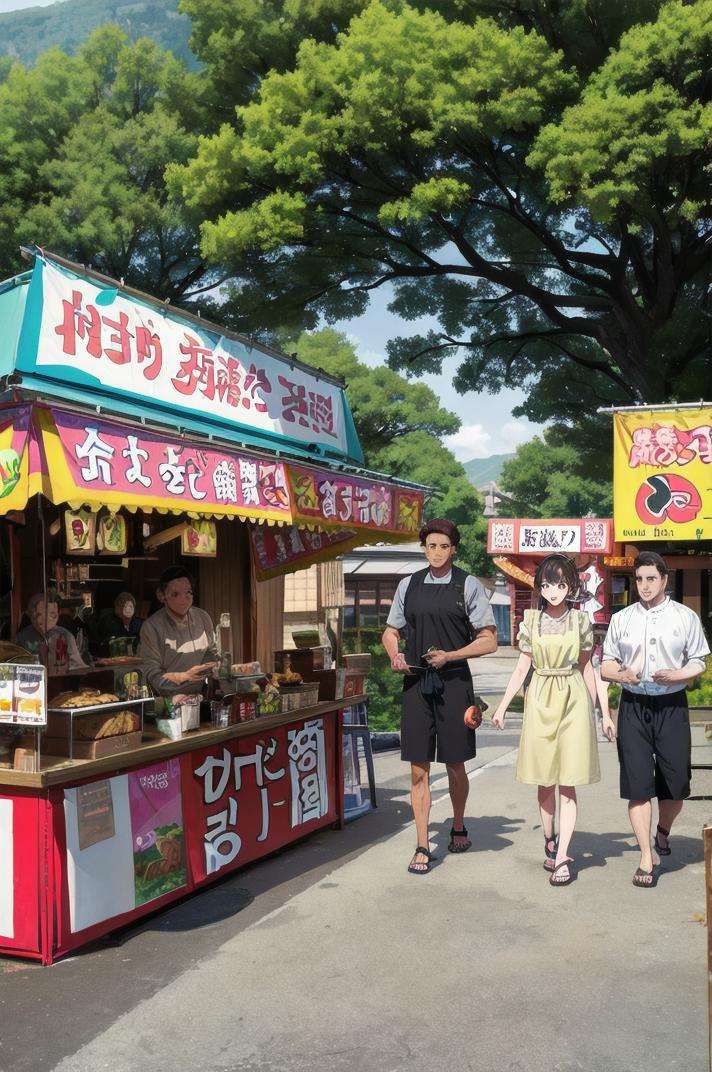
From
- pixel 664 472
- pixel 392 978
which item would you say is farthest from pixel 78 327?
pixel 664 472

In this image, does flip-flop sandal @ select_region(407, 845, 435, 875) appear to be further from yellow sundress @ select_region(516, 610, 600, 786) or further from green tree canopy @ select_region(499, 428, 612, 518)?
green tree canopy @ select_region(499, 428, 612, 518)

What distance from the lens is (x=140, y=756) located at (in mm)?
5586

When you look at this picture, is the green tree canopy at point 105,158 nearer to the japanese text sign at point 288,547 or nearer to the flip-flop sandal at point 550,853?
the japanese text sign at point 288,547

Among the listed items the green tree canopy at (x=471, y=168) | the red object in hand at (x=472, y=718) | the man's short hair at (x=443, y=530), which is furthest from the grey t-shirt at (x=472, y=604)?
the green tree canopy at (x=471, y=168)

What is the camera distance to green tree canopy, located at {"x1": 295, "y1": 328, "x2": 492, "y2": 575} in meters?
56.5

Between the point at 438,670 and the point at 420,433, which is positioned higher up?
the point at 420,433

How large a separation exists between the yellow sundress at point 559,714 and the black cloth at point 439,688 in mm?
437

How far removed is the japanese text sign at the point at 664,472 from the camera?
48.1 ft

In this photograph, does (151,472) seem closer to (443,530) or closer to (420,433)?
(443,530)

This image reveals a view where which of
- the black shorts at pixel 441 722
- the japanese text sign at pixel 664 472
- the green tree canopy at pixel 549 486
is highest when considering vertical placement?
the green tree canopy at pixel 549 486

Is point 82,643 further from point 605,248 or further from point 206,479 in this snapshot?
point 605,248

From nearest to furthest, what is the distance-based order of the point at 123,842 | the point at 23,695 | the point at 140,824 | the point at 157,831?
the point at 23,695 → the point at 123,842 → the point at 140,824 → the point at 157,831

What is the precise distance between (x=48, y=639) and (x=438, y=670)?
8.46ft

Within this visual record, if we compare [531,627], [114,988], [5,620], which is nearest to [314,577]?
[5,620]
